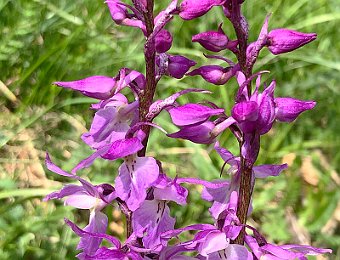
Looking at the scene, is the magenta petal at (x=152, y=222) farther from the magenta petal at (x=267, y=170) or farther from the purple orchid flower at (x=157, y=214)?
the magenta petal at (x=267, y=170)

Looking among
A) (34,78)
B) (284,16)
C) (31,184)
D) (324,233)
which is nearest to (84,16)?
(34,78)

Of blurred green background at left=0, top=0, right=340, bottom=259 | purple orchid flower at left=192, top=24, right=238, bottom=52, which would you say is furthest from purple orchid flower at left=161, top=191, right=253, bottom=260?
blurred green background at left=0, top=0, right=340, bottom=259

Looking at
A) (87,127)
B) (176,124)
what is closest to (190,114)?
(176,124)

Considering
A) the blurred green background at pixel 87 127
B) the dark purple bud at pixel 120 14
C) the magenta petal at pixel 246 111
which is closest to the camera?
the magenta petal at pixel 246 111

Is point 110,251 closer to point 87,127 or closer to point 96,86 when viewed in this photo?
point 96,86

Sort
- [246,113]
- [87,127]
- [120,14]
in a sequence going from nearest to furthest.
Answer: [246,113], [120,14], [87,127]

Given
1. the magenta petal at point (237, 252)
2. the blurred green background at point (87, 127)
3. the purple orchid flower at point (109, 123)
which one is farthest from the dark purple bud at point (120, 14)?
the blurred green background at point (87, 127)

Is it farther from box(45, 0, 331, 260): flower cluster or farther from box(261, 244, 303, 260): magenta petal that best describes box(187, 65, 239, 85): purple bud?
box(261, 244, 303, 260): magenta petal
